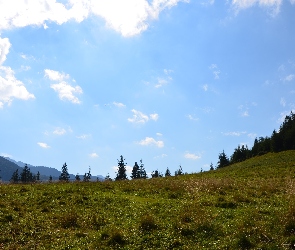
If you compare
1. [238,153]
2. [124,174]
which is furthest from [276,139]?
[124,174]

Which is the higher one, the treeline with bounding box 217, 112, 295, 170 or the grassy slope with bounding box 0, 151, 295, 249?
the treeline with bounding box 217, 112, 295, 170

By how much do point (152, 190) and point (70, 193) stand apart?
762 centimetres

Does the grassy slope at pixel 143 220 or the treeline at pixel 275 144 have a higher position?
the treeline at pixel 275 144

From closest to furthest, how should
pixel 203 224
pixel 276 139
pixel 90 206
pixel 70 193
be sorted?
1. pixel 203 224
2. pixel 90 206
3. pixel 70 193
4. pixel 276 139

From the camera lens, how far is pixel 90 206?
830 inches

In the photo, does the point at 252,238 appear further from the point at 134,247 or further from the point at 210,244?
the point at 134,247

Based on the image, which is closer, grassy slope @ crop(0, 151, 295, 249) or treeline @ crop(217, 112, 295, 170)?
grassy slope @ crop(0, 151, 295, 249)

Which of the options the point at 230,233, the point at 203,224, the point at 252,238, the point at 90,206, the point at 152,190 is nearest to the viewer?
the point at 252,238

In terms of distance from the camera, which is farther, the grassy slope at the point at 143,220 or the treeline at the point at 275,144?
the treeline at the point at 275,144

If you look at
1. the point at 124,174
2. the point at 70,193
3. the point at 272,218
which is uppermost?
the point at 124,174

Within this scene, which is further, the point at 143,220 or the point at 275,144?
the point at 275,144

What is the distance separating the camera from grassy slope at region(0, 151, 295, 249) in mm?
13773

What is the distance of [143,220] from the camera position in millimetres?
15953

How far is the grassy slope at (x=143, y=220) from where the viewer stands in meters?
13.8
